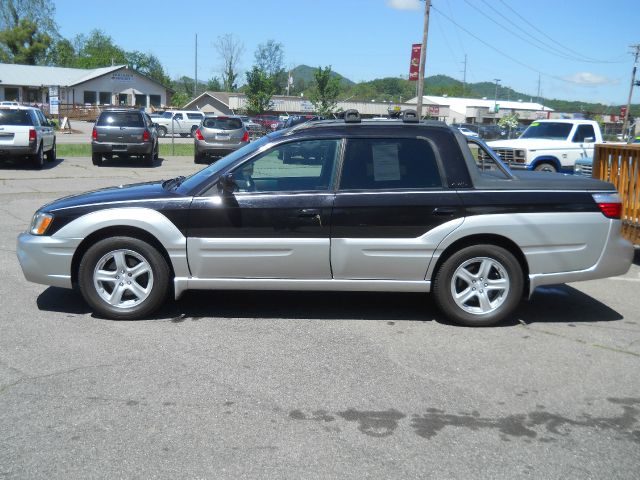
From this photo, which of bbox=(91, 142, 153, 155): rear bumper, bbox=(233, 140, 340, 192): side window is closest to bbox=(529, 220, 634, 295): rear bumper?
bbox=(233, 140, 340, 192): side window

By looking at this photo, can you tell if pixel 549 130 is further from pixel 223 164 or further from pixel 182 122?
pixel 182 122

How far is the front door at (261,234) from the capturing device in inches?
225

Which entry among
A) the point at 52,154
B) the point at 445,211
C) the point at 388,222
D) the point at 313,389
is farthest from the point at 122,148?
the point at 313,389

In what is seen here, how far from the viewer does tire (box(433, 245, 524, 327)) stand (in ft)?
19.1

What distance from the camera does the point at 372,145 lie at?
5.91m

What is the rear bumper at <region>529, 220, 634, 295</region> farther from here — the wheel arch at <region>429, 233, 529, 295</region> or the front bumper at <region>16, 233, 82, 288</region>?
the front bumper at <region>16, 233, 82, 288</region>

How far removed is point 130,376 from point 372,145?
278 centimetres

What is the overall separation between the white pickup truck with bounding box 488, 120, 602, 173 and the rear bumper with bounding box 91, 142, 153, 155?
10.7 m

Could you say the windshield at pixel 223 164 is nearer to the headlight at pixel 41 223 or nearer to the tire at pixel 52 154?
the headlight at pixel 41 223

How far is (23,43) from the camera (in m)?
92.9

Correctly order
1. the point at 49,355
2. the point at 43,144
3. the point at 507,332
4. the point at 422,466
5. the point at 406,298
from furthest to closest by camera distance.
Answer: the point at 43,144 < the point at 406,298 < the point at 507,332 < the point at 49,355 < the point at 422,466

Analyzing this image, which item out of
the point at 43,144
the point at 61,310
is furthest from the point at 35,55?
the point at 61,310

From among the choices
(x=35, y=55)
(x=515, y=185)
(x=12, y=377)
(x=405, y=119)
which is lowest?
(x=12, y=377)

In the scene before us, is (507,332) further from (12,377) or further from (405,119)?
(12,377)
